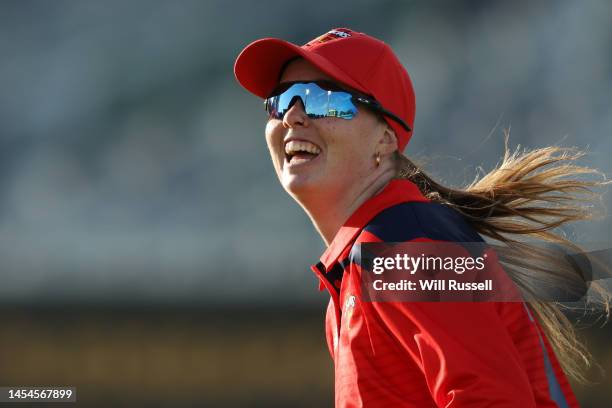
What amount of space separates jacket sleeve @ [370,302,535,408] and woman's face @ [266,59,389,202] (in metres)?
0.55

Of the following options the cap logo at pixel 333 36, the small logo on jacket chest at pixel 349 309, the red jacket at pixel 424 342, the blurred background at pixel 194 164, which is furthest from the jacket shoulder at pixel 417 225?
the blurred background at pixel 194 164

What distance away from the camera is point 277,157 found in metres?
2.34

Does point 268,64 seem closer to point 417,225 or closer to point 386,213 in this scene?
point 386,213

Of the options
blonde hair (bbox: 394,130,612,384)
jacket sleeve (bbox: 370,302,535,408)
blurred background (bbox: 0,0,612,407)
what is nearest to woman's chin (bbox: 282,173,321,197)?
blonde hair (bbox: 394,130,612,384)

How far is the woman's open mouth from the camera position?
2.26m

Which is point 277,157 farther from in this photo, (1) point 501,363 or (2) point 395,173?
(1) point 501,363

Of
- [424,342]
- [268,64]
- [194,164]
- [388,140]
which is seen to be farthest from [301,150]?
[194,164]

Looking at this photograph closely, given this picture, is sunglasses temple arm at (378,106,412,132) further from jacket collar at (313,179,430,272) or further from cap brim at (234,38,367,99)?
jacket collar at (313,179,430,272)

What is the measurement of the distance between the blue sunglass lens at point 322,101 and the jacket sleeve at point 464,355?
653mm

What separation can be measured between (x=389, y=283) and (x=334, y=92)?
627 millimetres

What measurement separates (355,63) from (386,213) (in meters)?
0.49

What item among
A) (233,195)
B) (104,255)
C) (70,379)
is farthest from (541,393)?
(233,195)

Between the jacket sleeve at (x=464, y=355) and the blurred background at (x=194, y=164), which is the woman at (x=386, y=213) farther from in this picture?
the blurred background at (x=194, y=164)

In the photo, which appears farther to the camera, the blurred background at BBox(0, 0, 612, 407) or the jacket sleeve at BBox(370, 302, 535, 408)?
the blurred background at BBox(0, 0, 612, 407)
